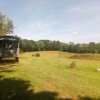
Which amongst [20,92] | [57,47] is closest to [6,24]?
[20,92]

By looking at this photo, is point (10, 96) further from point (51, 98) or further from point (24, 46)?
point (24, 46)

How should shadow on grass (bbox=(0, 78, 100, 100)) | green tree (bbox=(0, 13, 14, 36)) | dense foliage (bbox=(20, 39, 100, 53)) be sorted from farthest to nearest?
dense foliage (bbox=(20, 39, 100, 53)), green tree (bbox=(0, 13, 14, 36)), shadow on grass (bbox=(0, 78, 100, 100))

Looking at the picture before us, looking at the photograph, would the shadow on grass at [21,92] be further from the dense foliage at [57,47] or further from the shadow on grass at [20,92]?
the dense foliage at [57,47]

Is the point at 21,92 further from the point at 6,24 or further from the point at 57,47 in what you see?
the point at 57,47

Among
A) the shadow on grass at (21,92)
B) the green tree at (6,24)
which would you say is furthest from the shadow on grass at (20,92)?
the green tree at (6,24)

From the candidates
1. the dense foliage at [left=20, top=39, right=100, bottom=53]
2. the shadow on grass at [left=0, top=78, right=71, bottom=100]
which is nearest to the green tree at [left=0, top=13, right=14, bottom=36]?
the shadow on grass at [left=0, top=78, right=71, bottom=100]

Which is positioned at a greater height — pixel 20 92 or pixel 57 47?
pixel 57 47

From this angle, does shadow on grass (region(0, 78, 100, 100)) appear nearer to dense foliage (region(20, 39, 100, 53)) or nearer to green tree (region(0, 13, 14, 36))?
green tree (region(0, 13, 14, 36))

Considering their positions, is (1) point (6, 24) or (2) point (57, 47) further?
(2) point (57, 47)

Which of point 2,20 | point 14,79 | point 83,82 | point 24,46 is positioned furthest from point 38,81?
point 24,46

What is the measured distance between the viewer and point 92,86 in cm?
1302

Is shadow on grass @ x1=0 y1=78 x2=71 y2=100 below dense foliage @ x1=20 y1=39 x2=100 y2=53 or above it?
below

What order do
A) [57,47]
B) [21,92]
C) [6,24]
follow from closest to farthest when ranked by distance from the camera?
[21,92], [6,24], [57,47]

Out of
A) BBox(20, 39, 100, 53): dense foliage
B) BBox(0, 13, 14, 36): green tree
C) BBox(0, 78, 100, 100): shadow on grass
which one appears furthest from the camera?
BBox(20, 39, 100, 53): dense foliage
